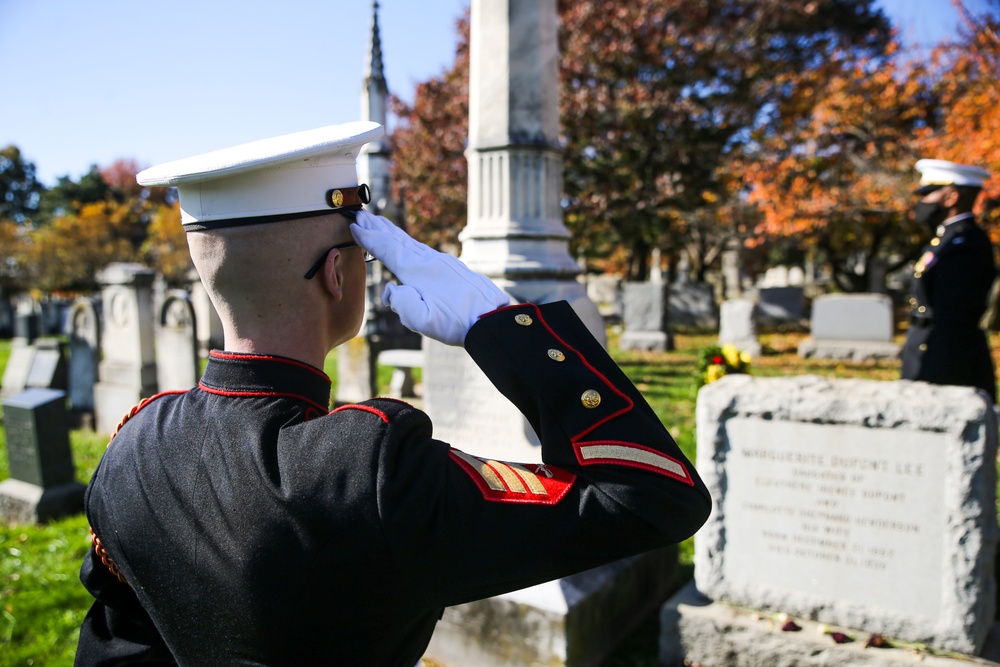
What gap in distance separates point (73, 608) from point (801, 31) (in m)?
21.1

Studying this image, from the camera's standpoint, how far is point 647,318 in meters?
14.2

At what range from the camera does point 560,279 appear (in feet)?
13.5

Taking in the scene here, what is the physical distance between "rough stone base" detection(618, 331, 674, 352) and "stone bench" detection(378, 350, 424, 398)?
20.4 ft

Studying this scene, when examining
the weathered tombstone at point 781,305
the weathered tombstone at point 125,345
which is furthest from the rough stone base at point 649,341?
the weathered tombstone at point 125,345

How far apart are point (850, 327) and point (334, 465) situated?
44.4 ft

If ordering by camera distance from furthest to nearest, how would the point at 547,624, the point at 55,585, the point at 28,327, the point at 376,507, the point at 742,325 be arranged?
the point at 28,327 → the point at 742,325 → the point at 55,585 → the point at 547,624 → the point at 376,507

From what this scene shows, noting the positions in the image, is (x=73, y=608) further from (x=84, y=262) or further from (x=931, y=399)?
(x=84, y=262)

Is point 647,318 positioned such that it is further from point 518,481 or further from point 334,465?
point 334,465

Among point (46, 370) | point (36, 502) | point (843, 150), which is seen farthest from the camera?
point (843, 150)

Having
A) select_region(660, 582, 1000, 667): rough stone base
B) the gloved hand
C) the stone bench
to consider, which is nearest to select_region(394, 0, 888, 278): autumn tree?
the stone bench

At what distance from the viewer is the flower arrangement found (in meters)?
5.45

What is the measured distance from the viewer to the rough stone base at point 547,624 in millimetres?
3189

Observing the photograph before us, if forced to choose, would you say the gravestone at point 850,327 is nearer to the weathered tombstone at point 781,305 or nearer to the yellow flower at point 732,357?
the weathered tombstone at point 781,305

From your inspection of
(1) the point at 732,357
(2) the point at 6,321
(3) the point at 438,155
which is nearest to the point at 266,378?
(1) the point at 732,357
